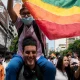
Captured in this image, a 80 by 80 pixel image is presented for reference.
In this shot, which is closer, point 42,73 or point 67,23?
point 42,73

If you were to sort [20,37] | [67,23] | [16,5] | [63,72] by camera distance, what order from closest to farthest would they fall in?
[20,37] < [67,23] < [16,5] < [63,72]

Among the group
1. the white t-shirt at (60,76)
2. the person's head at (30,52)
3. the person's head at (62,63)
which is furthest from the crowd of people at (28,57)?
the person's head at (62,63)

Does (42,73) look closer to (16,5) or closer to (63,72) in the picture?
(16,5)

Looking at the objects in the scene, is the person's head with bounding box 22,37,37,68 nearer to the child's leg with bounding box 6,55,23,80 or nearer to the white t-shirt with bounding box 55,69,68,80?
the child's leg with bounding box 6,55,23,80

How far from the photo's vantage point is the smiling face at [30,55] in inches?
174

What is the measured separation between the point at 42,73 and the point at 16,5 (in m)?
1.56

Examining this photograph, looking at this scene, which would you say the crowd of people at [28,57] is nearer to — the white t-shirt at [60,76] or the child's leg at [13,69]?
the child's leg at [13,69]

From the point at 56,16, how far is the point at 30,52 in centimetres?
99

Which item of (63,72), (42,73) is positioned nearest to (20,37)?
(42,73)

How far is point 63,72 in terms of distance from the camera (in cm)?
770

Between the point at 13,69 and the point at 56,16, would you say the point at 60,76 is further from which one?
the point at 13,69

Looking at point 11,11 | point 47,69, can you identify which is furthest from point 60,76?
point 47,69

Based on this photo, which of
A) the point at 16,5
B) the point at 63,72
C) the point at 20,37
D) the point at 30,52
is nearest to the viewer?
the point at 30,52

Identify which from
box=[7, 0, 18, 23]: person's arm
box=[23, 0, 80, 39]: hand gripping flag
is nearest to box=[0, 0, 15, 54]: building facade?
box=[23, 0, 80, 39]: hand gripping flag
